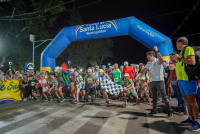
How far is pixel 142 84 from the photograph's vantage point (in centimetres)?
877

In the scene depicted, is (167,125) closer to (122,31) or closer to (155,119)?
(155,119)

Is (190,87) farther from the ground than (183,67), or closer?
closer

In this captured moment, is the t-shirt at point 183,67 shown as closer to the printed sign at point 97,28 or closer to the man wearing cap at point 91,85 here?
the man wearing cap at point 91,85

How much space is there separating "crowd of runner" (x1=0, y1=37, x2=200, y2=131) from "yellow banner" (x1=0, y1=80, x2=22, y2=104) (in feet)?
1.56

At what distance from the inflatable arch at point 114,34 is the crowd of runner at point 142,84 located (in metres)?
1.32

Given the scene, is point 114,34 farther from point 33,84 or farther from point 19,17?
point 19,17

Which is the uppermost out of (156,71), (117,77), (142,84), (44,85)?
(156,71)

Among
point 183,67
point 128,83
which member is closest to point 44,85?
point 128,83

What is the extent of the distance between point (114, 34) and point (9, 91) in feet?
27.9

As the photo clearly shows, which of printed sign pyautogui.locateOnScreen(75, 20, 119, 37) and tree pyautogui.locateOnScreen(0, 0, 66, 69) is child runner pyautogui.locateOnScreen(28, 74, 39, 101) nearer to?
printed sign pyautogui.locateOnScreen(75, 20, 119, 37)

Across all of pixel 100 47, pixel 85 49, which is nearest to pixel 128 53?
pixel 100 47

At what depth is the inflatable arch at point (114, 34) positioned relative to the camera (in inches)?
Answer: 434

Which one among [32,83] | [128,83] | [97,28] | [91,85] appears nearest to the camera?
[128,83]

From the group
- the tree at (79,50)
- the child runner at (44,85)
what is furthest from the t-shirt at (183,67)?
the tree at (79,50)
